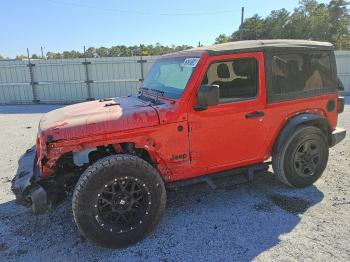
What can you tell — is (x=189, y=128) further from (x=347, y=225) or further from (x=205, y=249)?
(x=347, y=225)

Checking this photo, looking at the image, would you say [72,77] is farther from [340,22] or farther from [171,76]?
[340,22]

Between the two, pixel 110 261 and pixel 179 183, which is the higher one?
pixel 179 183

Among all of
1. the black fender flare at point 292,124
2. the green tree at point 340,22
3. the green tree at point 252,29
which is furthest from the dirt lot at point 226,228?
the green tree at point 252,29

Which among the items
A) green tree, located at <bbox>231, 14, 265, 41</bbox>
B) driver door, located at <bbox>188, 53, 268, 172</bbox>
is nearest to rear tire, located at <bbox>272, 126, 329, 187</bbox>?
driver door, located at <bbox>188, 53, 268, 172</bbox>

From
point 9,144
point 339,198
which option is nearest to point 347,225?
point 339,198

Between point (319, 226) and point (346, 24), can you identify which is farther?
point (346, 24)

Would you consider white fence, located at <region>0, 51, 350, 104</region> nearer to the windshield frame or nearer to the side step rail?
the windshield frame

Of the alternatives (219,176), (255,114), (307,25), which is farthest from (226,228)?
(307,25)

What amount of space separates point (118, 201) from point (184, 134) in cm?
105

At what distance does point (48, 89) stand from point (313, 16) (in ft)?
146

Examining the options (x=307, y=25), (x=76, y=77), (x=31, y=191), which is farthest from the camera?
(x=307, y=25)

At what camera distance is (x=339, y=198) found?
4387 mm

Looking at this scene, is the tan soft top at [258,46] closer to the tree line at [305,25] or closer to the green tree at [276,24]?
the tree line at [305,25]

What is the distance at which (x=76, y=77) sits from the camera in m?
15.3
